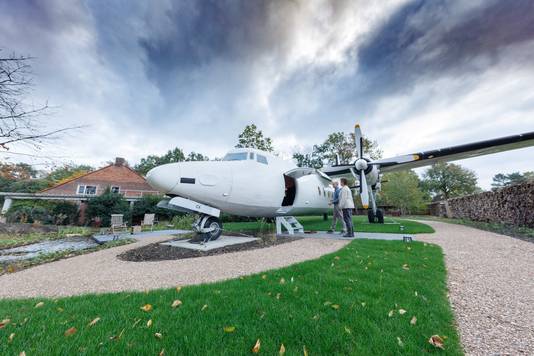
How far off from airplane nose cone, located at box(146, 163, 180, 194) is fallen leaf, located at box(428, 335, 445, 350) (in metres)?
5.71

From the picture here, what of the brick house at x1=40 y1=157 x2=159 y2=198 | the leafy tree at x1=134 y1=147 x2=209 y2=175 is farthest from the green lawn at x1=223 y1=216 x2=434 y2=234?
the leafy tree at x1=134 y1=147 x2=209 y2=175

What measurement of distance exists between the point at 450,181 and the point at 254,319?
55442 millimetres

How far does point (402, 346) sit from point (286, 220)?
26.1 ft

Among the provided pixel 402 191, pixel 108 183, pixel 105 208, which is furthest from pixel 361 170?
pixel 108 183

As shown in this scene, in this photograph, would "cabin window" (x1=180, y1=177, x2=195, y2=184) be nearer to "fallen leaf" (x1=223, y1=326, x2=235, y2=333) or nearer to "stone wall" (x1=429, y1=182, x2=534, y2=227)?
"fallen leaf" (x1=223, y1=326, x2=235, y2=333)

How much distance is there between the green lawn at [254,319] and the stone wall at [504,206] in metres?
11.3

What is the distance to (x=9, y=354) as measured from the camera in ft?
5.29

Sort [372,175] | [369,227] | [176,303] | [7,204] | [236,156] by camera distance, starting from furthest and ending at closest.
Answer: [7,204], [372,175], [369,227], [236,156], [176,303]

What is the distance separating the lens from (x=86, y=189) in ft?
85.6

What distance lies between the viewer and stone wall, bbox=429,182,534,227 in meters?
9.63

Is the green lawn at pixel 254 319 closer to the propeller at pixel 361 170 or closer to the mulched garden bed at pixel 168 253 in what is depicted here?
the mulched garden bed at pixel 168 253

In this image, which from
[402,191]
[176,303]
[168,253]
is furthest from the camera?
[402,191]

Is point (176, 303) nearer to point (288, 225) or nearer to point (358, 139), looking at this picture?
point (288, 225)

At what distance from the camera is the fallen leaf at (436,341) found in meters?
1.71
